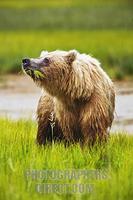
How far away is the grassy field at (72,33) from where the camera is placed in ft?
58.9

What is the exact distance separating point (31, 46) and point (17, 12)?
1058cm

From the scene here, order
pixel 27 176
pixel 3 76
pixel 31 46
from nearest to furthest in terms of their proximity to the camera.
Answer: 1. pixel 27 176
2. pixel 3 76
3. pixel 31 46

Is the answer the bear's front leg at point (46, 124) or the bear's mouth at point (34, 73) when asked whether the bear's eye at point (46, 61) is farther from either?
the bear's front leg at point (46, 124)

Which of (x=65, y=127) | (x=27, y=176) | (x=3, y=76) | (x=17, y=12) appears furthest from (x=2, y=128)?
(x=17, y=12)

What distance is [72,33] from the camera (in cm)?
2395

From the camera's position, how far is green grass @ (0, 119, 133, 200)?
5.27 meters

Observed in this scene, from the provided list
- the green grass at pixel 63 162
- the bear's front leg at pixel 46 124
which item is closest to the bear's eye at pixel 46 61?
the bear's front leg at pixel 46 124

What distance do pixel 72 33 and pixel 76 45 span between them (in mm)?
4355

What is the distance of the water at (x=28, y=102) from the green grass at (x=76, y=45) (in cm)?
138

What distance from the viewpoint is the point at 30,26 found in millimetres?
26391

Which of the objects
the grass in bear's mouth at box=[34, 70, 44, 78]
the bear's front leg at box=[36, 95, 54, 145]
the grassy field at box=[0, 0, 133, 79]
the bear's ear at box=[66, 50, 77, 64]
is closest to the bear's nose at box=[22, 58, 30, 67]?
the grass in bear's mouth at box=[34, 70, 44, 78]

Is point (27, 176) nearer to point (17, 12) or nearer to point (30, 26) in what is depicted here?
point (30, 26)

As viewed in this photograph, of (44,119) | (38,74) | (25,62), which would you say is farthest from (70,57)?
(44,119)

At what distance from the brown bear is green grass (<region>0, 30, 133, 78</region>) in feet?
29.7
